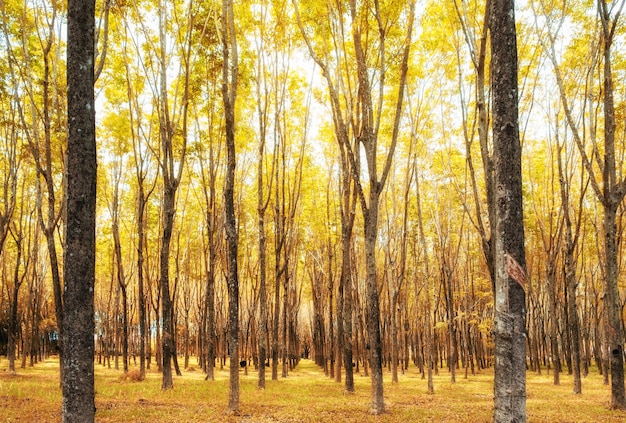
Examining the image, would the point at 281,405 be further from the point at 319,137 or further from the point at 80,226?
the point at 319,137

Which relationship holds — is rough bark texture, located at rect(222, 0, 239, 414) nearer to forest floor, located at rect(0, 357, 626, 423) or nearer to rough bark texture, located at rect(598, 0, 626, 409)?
forest floor, located at rect(0, 357, 626, 423)

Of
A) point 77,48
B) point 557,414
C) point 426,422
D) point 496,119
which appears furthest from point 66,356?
point 557,414

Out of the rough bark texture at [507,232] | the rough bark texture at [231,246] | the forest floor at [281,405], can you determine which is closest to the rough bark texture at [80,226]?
the rough bark texture at [507,232]

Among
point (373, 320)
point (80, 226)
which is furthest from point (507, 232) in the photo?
point (373, 320)

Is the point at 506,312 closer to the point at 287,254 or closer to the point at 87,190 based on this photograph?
the point at 87,190

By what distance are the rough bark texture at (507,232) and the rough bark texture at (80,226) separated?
4234 millimetres

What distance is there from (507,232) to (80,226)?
4.46 m

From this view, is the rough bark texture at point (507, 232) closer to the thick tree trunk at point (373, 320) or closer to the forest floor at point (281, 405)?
the forest floor at point (281, 405)

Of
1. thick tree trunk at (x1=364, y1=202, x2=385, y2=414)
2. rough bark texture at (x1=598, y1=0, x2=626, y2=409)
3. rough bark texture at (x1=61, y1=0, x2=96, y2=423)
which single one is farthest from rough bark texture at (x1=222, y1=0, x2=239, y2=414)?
rough bark texture at (x1=598, y1=0, x2=626, y2=409)

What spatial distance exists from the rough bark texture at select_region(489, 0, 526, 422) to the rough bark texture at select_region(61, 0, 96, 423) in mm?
4234

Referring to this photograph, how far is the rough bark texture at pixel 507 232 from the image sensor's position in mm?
4664

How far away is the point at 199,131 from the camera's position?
58.7 ft

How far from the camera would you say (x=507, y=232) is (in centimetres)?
478

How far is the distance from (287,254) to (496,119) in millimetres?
13454
